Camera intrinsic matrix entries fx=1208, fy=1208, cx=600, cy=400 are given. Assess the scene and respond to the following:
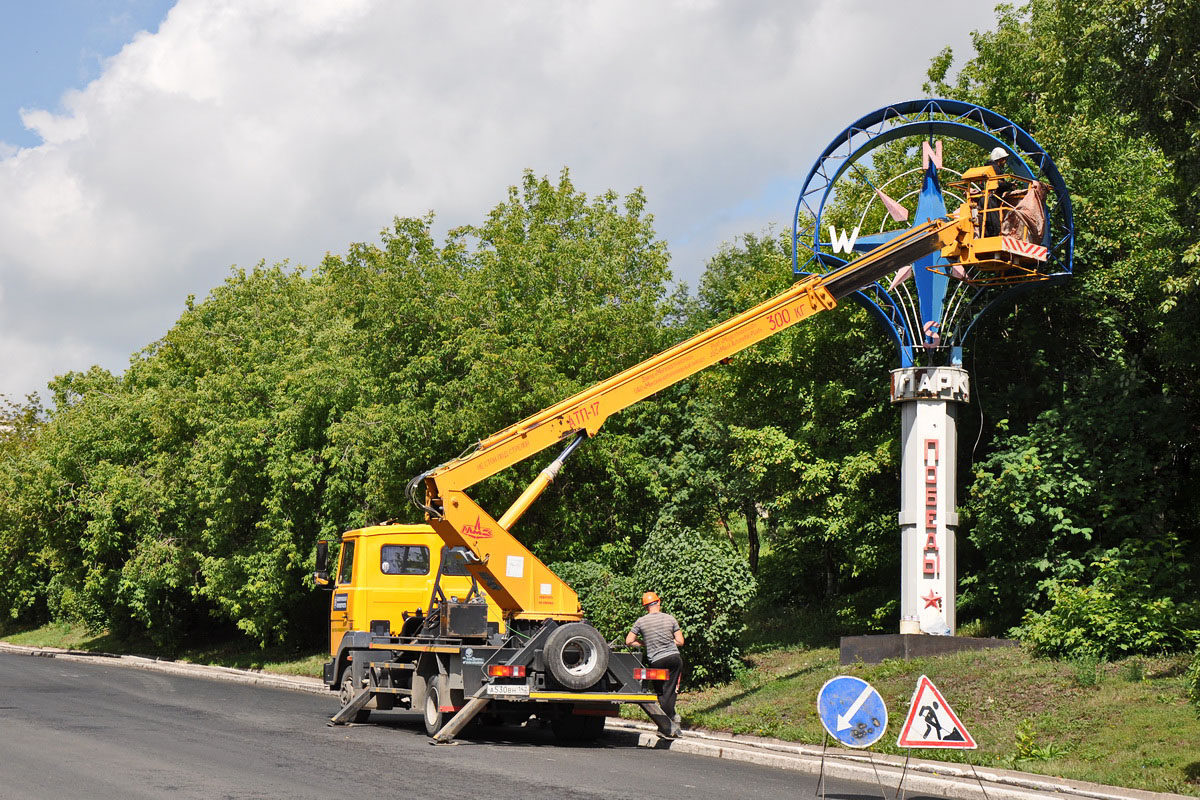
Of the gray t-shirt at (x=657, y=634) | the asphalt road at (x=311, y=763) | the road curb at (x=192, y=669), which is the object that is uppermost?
the gray t-shirt at (x=657, y=634)

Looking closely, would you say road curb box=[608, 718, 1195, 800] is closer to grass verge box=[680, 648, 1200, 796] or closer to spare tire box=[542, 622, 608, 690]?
grass verge box=[680, 648, 1200, 796]

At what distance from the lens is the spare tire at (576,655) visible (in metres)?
14.9

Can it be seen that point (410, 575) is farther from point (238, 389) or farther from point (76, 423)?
point (76, 423)

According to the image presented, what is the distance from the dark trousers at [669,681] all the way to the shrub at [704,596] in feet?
13.7

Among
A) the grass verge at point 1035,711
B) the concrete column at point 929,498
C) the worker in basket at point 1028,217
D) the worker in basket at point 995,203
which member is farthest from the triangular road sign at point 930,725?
the worker in basket at point 1028,217

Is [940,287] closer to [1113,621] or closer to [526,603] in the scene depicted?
[1113,621]

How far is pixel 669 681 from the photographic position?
15648 mm

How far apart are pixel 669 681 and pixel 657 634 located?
2.03 feet

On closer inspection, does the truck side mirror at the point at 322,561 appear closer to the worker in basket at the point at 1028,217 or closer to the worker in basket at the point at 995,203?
the worker in basket at the point at 995,203

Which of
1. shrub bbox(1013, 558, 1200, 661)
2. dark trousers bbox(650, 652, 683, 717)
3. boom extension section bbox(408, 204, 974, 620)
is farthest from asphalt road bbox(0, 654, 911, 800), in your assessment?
shrub bbox(1013, 558, 1200, 661)

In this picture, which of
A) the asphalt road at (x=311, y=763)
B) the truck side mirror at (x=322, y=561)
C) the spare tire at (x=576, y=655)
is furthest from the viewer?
the truck side mirror at (x=322, y=561)

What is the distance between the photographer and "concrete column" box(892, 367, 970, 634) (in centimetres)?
1956

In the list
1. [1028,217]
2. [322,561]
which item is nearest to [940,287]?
[1028,217]

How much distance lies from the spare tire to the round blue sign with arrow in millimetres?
5145
